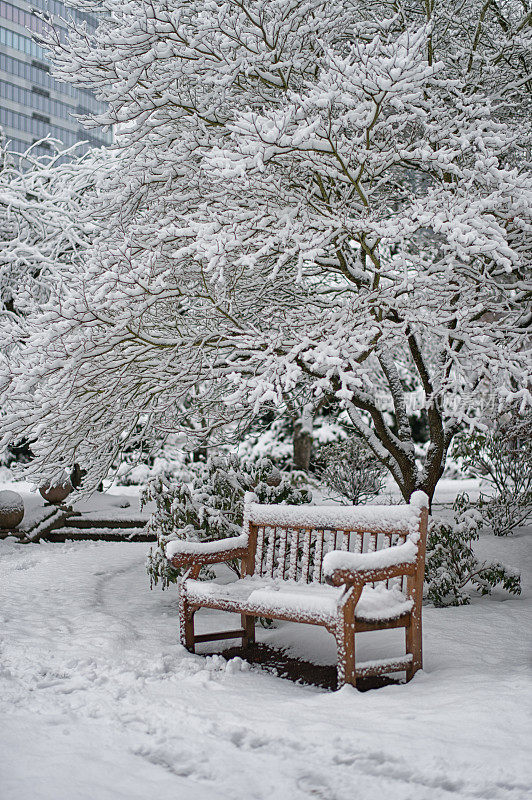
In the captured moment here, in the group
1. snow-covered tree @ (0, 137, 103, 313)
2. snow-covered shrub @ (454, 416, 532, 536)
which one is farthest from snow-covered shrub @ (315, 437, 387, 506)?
snow-covered tree @ (0, 137, 103, 313)

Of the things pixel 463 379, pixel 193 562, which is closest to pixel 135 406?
pixel 193 562

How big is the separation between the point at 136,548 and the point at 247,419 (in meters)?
4.03

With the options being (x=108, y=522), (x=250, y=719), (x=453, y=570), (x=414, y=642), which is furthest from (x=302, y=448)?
(x=250, y=719)

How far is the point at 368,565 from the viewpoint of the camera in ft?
12.5

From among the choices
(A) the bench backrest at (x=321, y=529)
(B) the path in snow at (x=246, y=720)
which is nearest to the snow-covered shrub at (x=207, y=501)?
(A) the bench backrest at (x=321, y=529)

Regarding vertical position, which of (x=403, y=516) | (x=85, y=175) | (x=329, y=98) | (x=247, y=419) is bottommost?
(x=403, y=516)

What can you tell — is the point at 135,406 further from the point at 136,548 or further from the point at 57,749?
the point at 136,548

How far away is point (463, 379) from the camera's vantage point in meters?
5.61

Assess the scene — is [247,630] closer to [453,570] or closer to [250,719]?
[250,719]

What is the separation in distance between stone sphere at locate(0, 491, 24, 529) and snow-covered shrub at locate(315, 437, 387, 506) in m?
4.67

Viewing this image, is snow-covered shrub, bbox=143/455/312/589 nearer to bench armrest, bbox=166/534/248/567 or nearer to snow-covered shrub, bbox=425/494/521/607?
bench armrest, bbox=166/534/248/567

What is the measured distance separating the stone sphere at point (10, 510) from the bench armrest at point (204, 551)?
672 cm

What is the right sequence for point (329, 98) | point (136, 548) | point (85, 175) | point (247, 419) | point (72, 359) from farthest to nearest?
point (85, 175)
point (136, 548)
point (247, 419)
point (72, 359)
point (329, 98)

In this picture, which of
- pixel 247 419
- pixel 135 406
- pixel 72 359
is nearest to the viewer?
pixel 72 359
